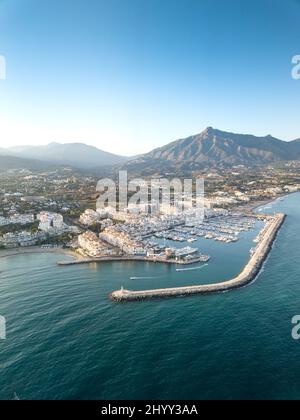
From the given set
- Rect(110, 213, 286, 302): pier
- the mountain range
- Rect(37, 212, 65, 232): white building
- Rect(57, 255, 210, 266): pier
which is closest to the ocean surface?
Rect(110, 213, 286, 302): pier

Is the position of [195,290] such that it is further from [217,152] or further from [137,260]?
[217,152]

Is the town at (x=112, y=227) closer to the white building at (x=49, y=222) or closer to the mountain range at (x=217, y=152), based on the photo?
the white building at (x=49, y=222)

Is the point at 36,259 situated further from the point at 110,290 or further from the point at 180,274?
the point at 180,274

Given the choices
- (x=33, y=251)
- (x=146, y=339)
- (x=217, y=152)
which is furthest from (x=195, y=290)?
(x=217, y=152)

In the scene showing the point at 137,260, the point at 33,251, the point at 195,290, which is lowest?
the point at 195,290

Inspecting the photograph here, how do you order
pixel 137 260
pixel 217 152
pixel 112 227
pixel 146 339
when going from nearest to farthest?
pixel 146 339 < pixel 137 260 < pixel 112 227 < pixel 217 152

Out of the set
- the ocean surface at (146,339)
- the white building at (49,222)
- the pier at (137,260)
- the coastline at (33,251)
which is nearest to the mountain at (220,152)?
the white building at (49,222)
